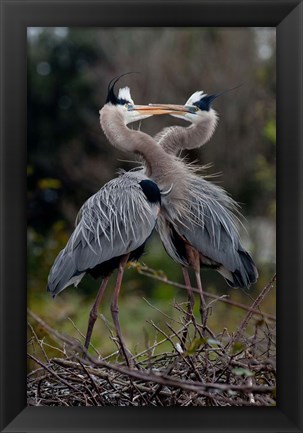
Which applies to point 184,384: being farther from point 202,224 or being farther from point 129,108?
point 129,108

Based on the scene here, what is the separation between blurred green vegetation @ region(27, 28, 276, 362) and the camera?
107 inches

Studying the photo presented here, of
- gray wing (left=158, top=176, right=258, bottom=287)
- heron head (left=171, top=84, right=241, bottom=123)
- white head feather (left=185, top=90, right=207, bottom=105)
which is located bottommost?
gray wing (left=158, top=176, right=258, bottom=287)

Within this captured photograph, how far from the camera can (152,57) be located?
3.82 m

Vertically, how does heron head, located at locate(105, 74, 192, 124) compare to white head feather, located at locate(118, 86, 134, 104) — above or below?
below

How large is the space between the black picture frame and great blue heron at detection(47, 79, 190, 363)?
0.73 ft

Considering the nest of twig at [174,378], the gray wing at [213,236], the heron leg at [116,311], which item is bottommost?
the nest of twig at [174,378]

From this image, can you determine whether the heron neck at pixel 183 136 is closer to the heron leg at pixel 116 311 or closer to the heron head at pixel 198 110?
the heron head at pixel 198 110

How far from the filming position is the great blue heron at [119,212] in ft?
7.77

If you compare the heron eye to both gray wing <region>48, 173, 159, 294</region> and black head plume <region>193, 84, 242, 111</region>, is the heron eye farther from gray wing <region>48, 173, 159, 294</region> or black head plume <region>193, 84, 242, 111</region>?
gray wing <region>48, 173, 159, 294</region>

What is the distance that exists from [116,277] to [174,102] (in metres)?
0.59

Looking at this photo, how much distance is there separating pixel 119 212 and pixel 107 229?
0.21 feet

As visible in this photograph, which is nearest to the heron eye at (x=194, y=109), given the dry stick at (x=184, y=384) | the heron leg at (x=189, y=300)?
the heron leg at (x=189, y=300)

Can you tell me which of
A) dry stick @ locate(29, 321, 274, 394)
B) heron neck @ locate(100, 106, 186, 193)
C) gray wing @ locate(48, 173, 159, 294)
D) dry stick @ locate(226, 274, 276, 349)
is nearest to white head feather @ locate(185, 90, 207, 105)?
heron neck @ locate(100, 106, 186, 193)

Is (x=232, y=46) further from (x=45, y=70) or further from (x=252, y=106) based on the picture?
(x=45, y=70)
